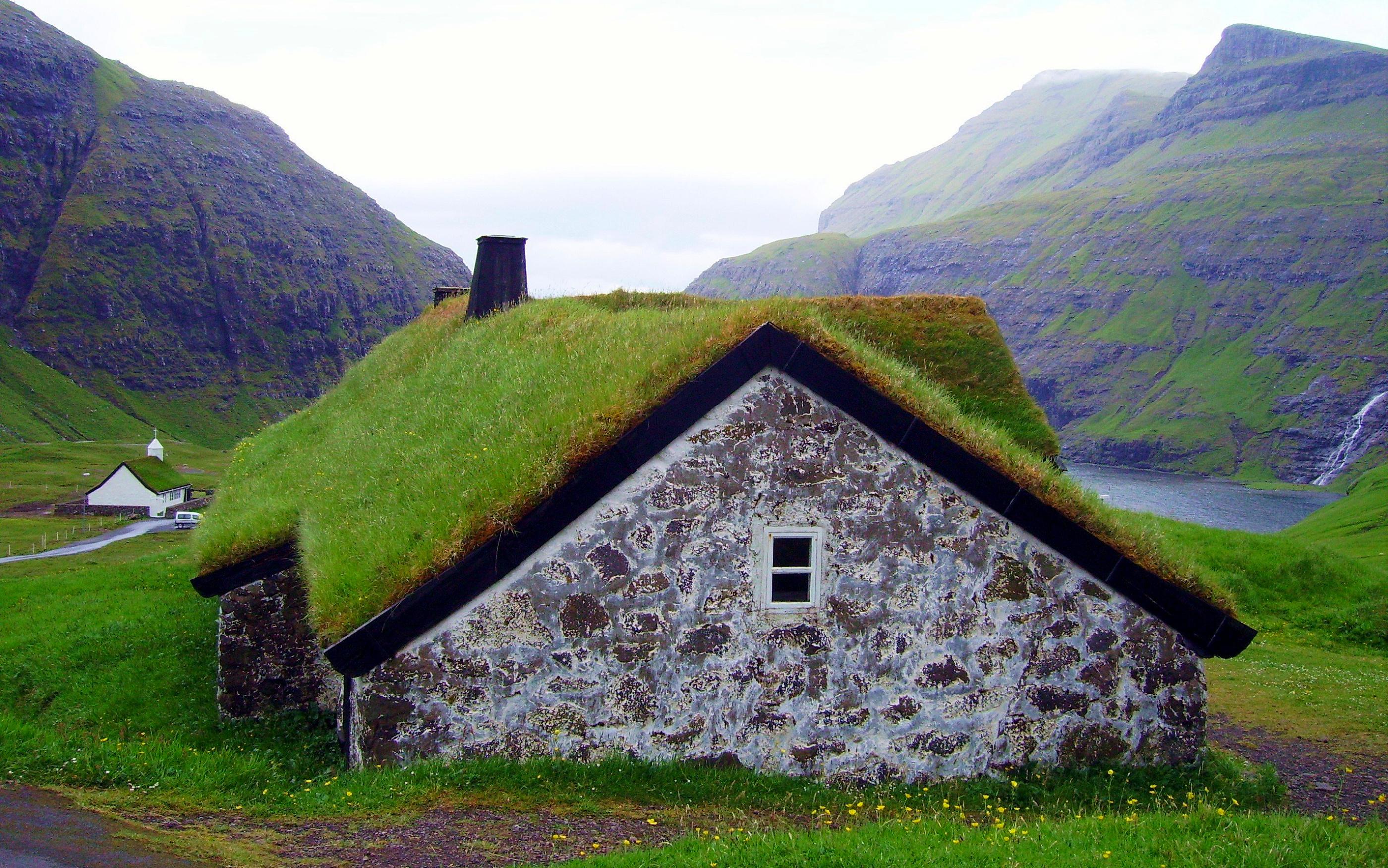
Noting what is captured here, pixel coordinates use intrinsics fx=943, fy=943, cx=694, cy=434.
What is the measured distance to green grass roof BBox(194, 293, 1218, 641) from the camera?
9.95 meters

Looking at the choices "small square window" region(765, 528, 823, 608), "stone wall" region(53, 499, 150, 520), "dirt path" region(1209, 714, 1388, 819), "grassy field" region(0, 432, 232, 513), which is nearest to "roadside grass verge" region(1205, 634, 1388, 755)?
"dirt path" region(1209, 714, 1388, 819)

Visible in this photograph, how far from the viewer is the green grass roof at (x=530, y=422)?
995 cm

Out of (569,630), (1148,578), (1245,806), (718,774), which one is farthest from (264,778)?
(1245,806)

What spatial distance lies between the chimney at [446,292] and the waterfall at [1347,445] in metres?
190

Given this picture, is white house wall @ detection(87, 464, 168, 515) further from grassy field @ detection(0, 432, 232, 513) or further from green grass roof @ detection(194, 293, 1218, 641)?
green grass roof @ detection(194, 293, 1218, 641)

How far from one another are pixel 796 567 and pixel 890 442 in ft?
5.78

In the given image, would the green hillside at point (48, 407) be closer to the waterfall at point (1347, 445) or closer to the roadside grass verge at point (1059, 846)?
the roadside grass verge at point (1059, 846)

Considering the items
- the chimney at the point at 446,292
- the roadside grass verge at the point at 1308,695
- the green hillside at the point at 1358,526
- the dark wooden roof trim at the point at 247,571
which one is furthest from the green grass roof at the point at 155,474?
the roadside grass verge at the point at 1308,695

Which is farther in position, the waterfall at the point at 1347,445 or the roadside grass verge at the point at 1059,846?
the waterfall at the point at 1347,445

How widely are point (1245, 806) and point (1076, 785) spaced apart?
189 centimetres

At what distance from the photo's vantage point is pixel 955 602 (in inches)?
413

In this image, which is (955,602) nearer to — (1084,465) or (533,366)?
(533,366)

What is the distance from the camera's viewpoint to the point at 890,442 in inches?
417

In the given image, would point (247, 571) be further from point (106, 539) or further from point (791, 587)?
point (106, 539)
